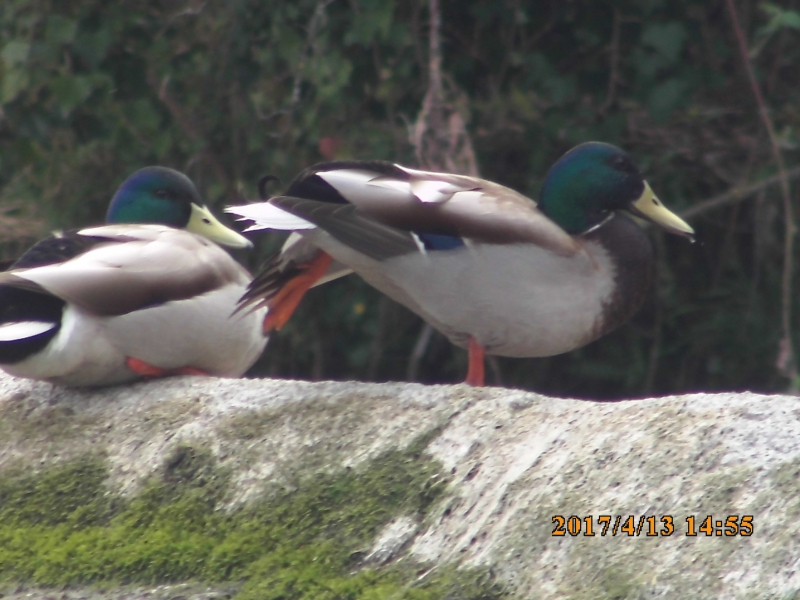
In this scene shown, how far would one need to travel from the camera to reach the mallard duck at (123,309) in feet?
10.0

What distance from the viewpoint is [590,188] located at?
3.30m

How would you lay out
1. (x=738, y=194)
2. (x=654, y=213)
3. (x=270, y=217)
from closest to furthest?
1. (x=270, y=217)
2. (x=654, y=213)
3. (x=738, y=194)

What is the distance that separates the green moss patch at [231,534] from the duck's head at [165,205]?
123cm

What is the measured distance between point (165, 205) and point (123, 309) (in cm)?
77

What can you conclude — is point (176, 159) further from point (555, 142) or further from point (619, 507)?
point (619, 507)

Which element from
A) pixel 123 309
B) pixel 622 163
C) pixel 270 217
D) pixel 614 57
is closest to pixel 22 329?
pixel 123 309

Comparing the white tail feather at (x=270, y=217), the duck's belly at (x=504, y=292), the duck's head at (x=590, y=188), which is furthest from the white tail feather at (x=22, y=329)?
the duck's head at (x=590, y=188)

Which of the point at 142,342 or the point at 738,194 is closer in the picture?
the point at 142,342

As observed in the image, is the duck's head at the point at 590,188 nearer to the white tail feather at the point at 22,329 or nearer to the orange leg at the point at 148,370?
the orange leg at the point at 148,370

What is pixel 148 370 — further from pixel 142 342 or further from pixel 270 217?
pixel 270 217

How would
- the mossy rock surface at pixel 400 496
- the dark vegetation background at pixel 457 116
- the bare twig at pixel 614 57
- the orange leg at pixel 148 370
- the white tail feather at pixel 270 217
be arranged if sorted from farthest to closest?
the dark vegetation background at pixel 457 116
the bare twig at pixel 614 57
the orange leg at pixel 148 370
the white tail feather at pixel 270 217
the mossy rock surface at pixel 400 496

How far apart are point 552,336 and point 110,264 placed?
3.78ft

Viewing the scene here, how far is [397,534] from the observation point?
Answer: 242 cm

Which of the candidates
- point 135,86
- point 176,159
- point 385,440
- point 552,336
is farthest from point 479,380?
point 176,159
